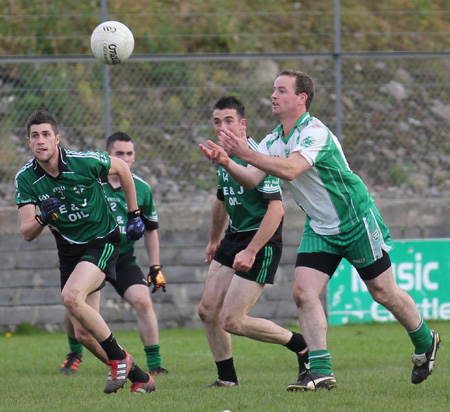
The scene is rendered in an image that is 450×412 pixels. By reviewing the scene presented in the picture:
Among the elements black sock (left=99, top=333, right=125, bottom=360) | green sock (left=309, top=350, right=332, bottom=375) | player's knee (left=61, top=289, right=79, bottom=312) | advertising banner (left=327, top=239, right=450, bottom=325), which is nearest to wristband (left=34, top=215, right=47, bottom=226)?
player's knee (left=61, top=289, right=79, bottom=312)

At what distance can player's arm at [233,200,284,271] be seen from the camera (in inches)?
265

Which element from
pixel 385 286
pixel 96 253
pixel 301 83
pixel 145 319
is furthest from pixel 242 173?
pixel 145 319

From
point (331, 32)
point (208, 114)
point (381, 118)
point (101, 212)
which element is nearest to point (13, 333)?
point (208, 114)

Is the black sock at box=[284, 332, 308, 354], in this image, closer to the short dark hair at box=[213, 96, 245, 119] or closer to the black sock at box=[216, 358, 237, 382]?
the black sock at box=[216, 358, 237, 382]

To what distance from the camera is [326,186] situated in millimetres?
6332

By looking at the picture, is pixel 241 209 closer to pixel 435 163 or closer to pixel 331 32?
pixel 435 163

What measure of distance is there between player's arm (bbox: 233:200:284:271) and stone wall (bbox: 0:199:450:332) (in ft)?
16.5

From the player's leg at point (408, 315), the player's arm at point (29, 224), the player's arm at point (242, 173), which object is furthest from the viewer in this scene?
the player's arm at point (29, 224)

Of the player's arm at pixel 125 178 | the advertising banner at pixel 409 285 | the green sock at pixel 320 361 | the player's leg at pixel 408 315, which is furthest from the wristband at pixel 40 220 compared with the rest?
the advertising banner at pixel 409 285

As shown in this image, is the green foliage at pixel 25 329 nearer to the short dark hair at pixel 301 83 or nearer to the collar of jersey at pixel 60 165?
the collar of jersey at pixel 60 165

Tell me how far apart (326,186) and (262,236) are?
76cm

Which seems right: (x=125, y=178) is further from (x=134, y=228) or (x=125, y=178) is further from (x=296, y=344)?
(x=296, y=344)

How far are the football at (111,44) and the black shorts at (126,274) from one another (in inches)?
75.9

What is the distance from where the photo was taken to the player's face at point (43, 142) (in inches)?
270
